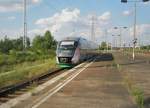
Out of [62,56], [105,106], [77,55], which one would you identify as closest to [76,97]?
[105,106]

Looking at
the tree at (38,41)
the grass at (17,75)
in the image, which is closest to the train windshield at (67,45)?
the grass at (17,75)

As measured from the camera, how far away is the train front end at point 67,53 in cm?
3606

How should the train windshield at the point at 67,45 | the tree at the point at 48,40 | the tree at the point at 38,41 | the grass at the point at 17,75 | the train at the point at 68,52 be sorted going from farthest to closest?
the tree at the point at 48,40, the tree at the point at 38,41, the train windshield at the point at 67,45, the train at the point at 68,52, the grass at the point at 17,75

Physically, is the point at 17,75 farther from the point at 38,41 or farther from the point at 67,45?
the point at 38,41

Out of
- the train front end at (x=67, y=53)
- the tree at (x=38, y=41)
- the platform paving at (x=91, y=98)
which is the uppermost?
the tree at (x=38, y=41)

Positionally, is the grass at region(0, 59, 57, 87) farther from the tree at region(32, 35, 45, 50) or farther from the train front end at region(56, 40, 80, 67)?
the tree at region(32, 35, 45, 50)

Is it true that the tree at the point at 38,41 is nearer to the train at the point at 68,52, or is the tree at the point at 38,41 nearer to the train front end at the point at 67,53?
the train at the point at 68,52

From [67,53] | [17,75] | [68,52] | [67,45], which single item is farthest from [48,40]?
[17,75]

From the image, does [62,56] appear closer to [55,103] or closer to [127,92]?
[127,92]

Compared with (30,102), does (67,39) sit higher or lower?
higher

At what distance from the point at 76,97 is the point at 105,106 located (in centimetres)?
221

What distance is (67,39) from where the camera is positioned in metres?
39.3

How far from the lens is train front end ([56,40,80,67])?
3606cm

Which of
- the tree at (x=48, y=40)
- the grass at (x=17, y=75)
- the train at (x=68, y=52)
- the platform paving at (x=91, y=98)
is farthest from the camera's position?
the tree at (x=48, y=40)
